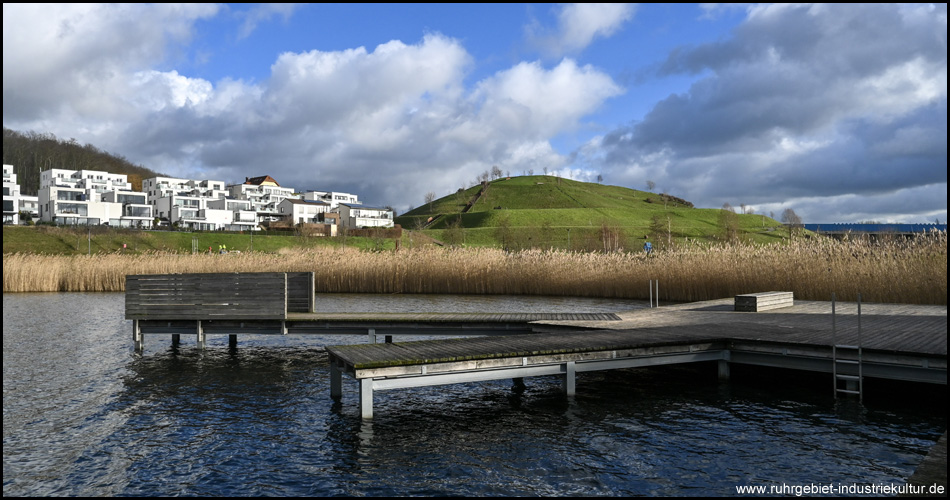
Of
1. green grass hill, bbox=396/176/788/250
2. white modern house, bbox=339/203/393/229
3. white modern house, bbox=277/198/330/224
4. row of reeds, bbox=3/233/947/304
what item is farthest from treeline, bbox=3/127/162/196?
row of reeds, bbox=3/233/947/304

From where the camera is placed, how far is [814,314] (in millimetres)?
14578

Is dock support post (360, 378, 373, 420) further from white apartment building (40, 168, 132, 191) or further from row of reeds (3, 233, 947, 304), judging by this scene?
white apartment building (40, 168, 132, 191)

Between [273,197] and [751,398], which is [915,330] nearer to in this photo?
[751,398]

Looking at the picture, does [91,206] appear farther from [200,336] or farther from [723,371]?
[723,371]

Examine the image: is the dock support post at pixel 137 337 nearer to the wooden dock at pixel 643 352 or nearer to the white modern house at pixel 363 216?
the wooden dock at pixel 643 352

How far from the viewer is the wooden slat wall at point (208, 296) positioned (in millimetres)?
14320

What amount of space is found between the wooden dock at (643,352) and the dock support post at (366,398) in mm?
13

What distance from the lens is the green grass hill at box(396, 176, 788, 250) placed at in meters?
80.5

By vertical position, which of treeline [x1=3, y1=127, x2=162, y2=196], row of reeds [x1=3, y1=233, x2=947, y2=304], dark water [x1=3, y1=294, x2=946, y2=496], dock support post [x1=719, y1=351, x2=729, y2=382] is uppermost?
treeline [x1=3, y1=127, x2=162, y2=196]

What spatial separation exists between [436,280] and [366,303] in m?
4.86

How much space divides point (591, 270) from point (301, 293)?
14.0m

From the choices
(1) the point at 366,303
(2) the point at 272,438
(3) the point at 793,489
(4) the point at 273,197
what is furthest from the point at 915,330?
(4) the point at 273,197

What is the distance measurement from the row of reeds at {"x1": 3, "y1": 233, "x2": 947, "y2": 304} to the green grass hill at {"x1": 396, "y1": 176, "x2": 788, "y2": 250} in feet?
85.3

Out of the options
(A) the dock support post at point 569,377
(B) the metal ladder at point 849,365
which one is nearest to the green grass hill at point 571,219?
(B) the metal ladder at point 849,365
